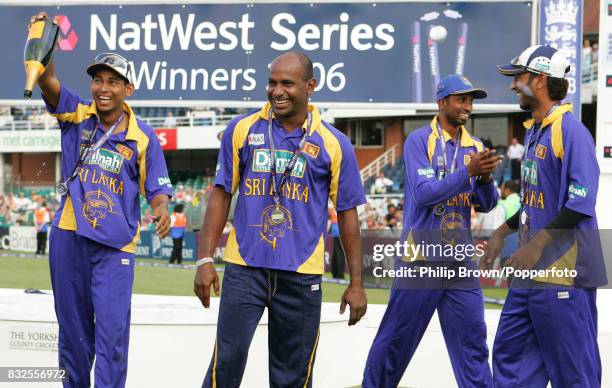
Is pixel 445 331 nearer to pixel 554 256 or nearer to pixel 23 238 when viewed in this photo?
pixel 554 256

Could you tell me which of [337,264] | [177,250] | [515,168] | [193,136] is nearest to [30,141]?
[193,136]

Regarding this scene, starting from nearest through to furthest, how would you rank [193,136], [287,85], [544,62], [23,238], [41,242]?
[287,85] → [544,62] → [41,242] → [23,238] → [193,136]

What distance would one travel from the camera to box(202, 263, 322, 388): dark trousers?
5008 millimetres

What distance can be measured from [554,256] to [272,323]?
160 cm

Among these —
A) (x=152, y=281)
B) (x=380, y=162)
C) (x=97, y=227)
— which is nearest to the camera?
(x=97, y=227)

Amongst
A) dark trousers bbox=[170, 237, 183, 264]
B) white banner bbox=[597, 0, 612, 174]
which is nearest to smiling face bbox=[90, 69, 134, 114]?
white banner bbox=[597, 0, 612, 174]

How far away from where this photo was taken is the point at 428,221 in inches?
253

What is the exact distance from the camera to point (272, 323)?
5.18 metres

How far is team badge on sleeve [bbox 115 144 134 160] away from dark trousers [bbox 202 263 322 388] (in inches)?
45.2

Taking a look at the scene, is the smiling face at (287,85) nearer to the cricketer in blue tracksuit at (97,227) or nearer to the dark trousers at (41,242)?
the cricketer in blue tracksuit at (97,227)

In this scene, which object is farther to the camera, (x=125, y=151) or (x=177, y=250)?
(x=177, y=250)

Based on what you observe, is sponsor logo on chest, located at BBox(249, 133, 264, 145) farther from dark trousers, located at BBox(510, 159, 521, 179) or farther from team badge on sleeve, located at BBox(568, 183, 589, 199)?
dark trousers, located at BBox(510, 159, 521, 179)

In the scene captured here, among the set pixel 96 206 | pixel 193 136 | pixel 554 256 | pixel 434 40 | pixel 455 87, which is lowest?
pixel 554 256

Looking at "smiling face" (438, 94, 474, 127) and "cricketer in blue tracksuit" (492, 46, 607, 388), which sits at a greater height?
"smiling face" (438, 94, 474, 127)
